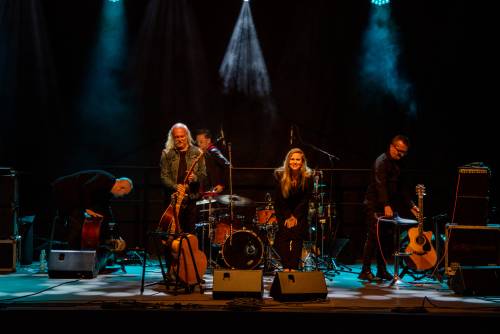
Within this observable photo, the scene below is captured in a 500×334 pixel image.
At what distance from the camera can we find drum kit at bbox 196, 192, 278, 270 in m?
8.12

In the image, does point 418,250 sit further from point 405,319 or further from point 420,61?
point 420,61

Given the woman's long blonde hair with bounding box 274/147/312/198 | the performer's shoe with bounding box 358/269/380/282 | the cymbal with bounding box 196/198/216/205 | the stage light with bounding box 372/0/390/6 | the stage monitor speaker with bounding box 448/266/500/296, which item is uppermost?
the stage light with bounding box 372/0/390/6

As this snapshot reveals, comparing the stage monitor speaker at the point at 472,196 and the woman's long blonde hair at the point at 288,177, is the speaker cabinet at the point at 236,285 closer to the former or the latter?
the woman's long blonde hair at the point at 288,177

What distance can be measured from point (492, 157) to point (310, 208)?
162 inches

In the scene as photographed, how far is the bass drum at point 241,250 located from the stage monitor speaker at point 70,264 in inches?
70.8

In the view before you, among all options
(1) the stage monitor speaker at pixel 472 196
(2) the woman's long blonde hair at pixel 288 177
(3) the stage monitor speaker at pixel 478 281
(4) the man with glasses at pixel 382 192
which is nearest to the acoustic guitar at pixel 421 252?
(4) the man with glasses at pixel 382 192

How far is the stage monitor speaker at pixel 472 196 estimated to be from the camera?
742 cm

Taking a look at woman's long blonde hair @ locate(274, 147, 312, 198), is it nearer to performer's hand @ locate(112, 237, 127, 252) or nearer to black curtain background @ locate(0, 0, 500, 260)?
performer's hand @ locate(112, 237, 127, 252)

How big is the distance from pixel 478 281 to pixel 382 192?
66.6 inches

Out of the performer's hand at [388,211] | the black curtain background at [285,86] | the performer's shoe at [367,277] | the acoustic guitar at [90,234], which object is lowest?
the performer's shoe at [367,277]

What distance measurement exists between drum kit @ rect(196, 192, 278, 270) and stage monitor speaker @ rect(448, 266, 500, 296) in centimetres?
268

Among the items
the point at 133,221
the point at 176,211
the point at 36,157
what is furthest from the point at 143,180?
the point at 176,211

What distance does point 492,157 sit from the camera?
10.5 meters

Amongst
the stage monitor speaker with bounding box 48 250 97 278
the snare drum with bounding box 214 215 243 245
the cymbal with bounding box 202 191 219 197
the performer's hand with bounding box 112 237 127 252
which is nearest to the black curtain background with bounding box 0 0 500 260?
the snare drum with bounding box 214 215 243 245
